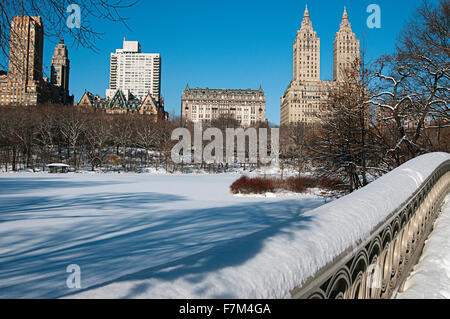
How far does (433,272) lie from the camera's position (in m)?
2.81

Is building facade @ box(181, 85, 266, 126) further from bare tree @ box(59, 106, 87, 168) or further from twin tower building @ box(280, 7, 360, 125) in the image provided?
bare tree @ box(59, 106, 87, 168)

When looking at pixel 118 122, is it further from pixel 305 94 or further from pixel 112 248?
pixel 305 94

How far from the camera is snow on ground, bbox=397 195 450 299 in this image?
2354 mm

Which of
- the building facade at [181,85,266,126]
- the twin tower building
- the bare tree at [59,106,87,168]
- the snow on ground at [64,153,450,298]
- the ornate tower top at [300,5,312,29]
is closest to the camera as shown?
the snow on ground at [64,153,450,298]

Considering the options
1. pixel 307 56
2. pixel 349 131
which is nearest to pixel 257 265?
pixel 349 131

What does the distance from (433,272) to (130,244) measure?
6807 millimetres

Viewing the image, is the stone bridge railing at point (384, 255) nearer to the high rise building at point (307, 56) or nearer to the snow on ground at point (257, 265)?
the snow on ground at point (257, 265)

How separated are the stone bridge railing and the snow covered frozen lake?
0.27 metres

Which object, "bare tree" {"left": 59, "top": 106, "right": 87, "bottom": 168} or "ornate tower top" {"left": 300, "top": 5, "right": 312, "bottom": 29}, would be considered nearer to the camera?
"bare tree" {"left": 59, "top": 106, "right": 87, "bottom": 168}

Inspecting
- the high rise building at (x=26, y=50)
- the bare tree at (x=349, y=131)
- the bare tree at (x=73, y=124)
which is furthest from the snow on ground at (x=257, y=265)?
the bare tree at (x=73, y=124)

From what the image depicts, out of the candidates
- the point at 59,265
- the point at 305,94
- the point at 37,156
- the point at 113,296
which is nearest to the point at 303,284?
the point at 113,296

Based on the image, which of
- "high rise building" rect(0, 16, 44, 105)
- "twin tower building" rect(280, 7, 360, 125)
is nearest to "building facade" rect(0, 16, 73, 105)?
"high rise building" rect(0, 16, 44, 105)

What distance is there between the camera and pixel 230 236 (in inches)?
344
